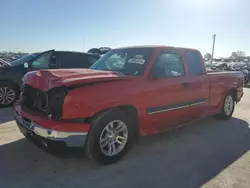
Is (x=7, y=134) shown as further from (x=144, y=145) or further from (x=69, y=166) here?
(x=144, y=145)

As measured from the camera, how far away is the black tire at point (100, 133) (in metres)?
3.46

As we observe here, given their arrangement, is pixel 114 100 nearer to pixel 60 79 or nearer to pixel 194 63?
pixel 60 79

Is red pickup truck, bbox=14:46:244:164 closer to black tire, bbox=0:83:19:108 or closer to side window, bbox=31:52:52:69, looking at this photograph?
black tire, bbox=0:83:19:108

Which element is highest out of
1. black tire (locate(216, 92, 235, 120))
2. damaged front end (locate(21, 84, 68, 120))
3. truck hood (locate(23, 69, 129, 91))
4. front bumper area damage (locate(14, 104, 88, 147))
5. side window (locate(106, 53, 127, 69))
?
side window (locate(106, 53, 127, 69))

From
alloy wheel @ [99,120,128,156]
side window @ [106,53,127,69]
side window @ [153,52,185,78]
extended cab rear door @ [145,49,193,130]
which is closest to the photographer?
alloy wheel @ [99,120,128,156]

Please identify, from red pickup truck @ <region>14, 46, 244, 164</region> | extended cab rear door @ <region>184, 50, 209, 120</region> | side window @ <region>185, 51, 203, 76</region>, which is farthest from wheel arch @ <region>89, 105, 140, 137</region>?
side window @ <region>185, 51, 203, 76</region>

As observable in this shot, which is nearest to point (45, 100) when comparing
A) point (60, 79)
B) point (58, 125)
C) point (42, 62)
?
point (60, 79)

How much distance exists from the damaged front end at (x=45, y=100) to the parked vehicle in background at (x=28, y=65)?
11.7ft

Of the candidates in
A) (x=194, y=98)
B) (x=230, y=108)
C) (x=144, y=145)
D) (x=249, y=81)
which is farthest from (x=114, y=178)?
(x=249, y=81)

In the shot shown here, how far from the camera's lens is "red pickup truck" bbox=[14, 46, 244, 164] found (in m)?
3.30

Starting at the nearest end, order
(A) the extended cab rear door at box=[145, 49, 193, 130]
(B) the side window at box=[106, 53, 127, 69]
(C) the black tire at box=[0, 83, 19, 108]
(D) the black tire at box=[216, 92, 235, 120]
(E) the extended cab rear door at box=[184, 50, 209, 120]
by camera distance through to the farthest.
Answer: (A) the extended cab rear door at box=[145, 49, 193, 130], (B) the side window at box=[106, 53, 127, 69], (E) the extended cab rear door at box=[184, 50, 209, 120], (D) the black tire at box=[216, 92, 235, 120], (C) the black tire at box=[0, 83, 19, 108]

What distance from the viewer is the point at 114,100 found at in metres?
3.56

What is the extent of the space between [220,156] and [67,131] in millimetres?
2536

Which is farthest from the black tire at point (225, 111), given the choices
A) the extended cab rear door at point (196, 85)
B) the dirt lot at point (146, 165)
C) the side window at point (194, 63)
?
the side window at point (194, 63)
